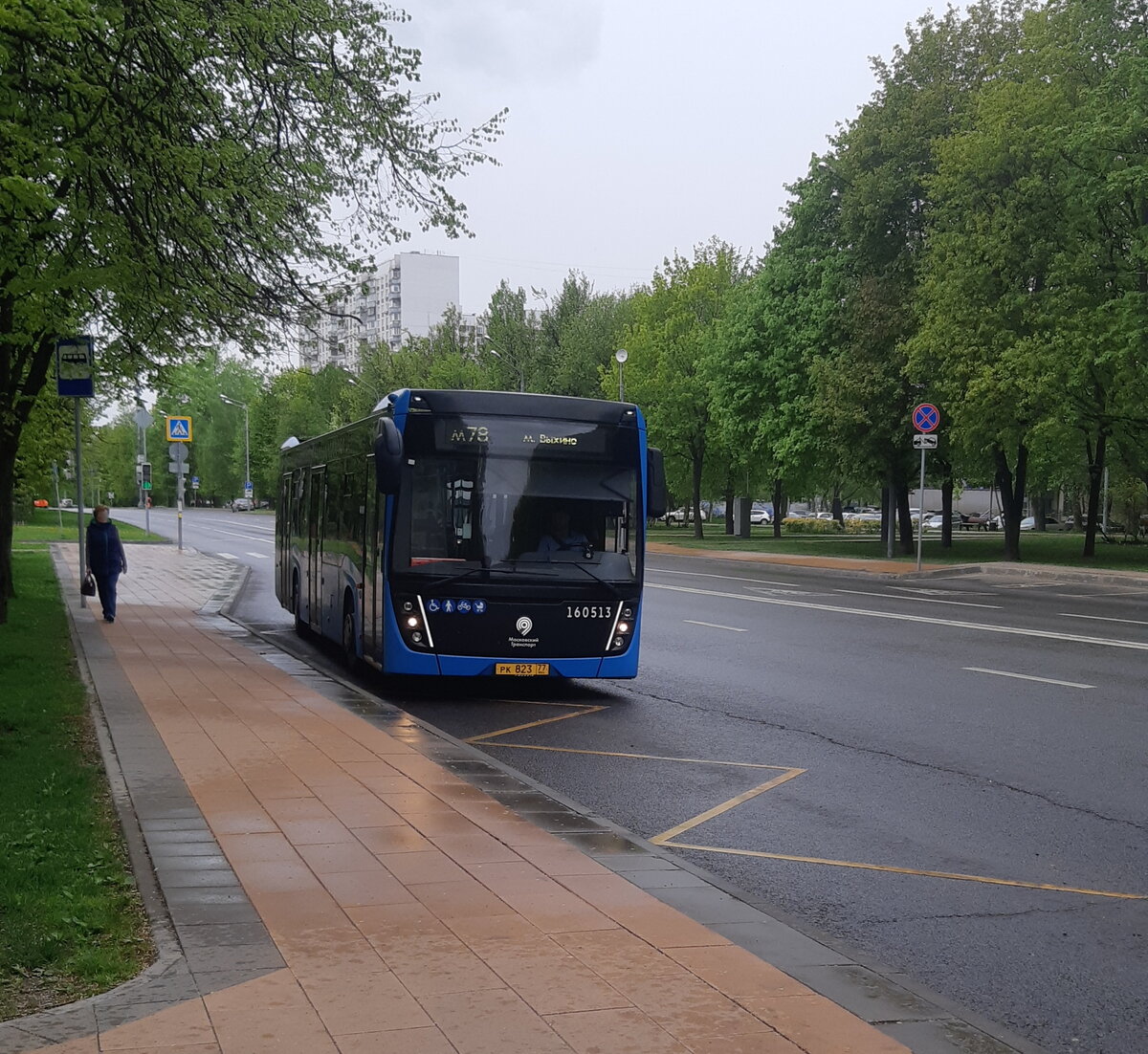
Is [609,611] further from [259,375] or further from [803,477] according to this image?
[803,477]

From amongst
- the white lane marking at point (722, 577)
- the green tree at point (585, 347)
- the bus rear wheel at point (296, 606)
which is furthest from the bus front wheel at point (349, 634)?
the green tree at point (585, 347)

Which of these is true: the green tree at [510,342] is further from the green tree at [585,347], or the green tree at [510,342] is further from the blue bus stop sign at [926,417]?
the blue bus stop sign at [926,417]

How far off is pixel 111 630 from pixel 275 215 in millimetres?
7074

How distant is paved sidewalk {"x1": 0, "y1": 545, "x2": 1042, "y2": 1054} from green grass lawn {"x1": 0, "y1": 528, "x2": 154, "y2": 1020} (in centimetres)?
13

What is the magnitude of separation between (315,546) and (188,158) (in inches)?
256

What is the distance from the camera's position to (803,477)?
51.3 m

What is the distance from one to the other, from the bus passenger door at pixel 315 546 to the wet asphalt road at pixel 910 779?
26.2 inches

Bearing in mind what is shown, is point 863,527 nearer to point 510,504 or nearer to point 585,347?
point 585,347

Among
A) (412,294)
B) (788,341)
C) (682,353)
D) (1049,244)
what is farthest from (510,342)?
(412,294)

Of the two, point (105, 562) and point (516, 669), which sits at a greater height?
point (105, 562)

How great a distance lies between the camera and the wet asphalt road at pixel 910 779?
17.3ft

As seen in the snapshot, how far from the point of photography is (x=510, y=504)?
12086mm

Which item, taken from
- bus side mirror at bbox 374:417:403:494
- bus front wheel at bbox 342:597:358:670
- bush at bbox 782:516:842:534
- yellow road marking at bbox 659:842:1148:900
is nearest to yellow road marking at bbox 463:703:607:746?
bus side mirror at bbox 374:417:403:494

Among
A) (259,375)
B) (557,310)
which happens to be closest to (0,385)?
(259,375)
